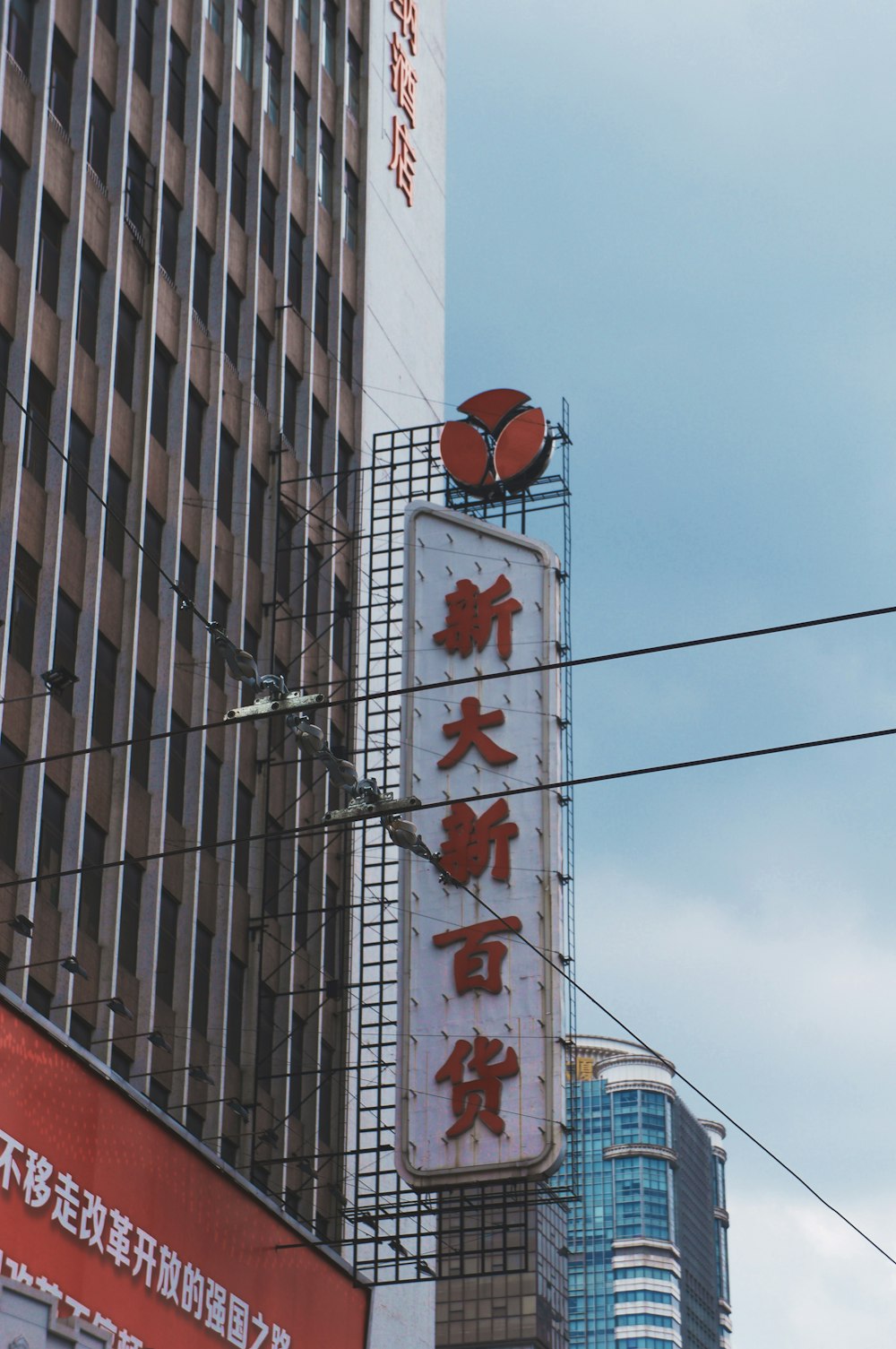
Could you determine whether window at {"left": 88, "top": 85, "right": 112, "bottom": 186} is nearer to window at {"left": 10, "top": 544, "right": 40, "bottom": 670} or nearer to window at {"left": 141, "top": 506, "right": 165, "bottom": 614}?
window at {"left": 141, "top": 506, "right": 165, "bottom": 614}

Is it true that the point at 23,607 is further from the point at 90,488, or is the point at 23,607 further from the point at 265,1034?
the point at 265,1034

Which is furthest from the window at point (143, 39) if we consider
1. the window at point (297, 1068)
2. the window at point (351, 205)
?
the window at point (297, 1068)

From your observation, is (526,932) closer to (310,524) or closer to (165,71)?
(310,524)

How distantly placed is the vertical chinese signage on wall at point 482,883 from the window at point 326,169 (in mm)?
13466

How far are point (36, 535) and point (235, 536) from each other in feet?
25.6

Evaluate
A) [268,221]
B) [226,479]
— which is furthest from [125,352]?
[268,221]

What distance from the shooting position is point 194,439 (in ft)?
120

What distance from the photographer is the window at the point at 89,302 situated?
32.5 m

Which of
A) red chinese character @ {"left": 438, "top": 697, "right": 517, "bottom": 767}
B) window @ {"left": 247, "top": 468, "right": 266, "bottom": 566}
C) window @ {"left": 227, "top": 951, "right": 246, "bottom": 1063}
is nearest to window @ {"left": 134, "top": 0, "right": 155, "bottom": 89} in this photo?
window @ {"left": 247, "top": 468, "right": 266, "bottom": 566}

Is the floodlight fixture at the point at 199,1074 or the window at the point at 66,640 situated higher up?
the window at the point at 66,640

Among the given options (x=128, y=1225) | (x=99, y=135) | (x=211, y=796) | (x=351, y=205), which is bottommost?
(x=128, y=1225)

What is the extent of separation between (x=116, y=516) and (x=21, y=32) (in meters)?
7.53

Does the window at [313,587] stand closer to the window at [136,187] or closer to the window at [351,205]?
the window at [136,187]

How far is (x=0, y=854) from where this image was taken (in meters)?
27.6
